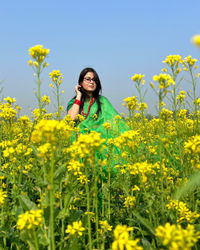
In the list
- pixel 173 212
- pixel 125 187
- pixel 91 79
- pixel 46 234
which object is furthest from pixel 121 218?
pixel 91 79

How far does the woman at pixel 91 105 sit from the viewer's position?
3592 mm

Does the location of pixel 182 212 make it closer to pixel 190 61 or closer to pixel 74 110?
pixel 190 61

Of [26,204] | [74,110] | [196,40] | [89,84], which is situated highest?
[89,84]

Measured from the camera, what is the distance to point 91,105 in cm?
399

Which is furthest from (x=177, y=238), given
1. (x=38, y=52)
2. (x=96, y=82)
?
(x=96, y=82)

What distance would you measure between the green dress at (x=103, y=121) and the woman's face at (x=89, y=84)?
0.17m

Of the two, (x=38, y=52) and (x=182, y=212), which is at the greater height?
(x=38, y=52)

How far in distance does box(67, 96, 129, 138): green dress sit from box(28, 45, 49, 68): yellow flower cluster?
1.46 meters

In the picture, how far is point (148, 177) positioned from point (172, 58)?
1014 mm

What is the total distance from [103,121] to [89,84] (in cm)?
84

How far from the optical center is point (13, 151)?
1.92m

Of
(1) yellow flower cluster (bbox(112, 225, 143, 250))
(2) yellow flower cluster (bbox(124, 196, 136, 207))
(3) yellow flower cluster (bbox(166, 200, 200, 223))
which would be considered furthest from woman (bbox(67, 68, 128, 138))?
(1) yellow flower cluster (bbox(112, 225, 143, 250))

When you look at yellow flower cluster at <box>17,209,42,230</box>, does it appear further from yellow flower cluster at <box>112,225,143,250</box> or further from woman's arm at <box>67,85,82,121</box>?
woman's arm at <box>67,85,82,121</box>

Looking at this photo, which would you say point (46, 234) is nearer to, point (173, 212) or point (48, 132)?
point (48, 132)
